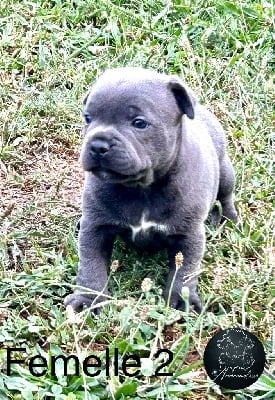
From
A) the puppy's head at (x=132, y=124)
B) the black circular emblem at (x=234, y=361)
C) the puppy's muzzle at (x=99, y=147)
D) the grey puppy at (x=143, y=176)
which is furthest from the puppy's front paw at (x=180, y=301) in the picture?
the puppy's muzzle at (x=99, y=147)

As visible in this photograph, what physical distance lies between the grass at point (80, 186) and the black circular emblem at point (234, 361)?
6cm

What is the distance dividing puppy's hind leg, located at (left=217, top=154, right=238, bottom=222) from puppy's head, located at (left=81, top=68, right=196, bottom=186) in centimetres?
107

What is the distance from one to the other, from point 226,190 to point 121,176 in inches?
54.4

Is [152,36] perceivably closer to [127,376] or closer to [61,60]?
[61,60]

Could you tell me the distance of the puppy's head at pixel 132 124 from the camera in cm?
377

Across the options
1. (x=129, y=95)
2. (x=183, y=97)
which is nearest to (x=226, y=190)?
(x=183, y=97)

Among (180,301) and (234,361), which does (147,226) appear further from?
(234,361)

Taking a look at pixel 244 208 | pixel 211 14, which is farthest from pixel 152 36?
pixel 244 208

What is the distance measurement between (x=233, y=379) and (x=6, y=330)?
1157mm

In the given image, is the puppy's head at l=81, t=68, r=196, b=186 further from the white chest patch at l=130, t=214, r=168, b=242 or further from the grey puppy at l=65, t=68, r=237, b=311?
the white chest patch at l=130, t=214, r=168, b=242

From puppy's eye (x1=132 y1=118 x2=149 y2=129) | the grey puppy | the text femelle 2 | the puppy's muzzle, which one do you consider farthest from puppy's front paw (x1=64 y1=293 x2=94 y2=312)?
puppy's eye (x1=132 y1=118 x2=149 y2=129)

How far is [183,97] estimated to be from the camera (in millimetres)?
4105

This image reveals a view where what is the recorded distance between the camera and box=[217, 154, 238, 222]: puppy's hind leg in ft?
16.8

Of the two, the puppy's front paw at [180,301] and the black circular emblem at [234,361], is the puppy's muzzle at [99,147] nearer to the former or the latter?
the puppy's front paw at [180,301]
